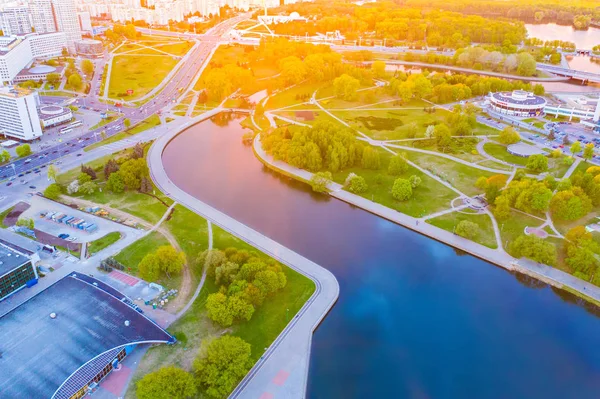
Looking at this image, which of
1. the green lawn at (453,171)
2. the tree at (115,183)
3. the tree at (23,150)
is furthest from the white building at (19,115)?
the green lawn at (453,171)

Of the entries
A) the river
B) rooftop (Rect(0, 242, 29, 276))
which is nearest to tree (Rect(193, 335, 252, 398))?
the river

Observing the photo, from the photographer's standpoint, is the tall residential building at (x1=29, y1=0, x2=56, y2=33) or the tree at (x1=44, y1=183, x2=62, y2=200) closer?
the tree at (x1=44, y1=183, x2=62, y2=200)

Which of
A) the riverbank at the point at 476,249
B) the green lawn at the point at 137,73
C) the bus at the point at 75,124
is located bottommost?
the riverbank at the point at 476,249

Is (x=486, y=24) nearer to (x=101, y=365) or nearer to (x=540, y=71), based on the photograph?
(x=540, y=71)

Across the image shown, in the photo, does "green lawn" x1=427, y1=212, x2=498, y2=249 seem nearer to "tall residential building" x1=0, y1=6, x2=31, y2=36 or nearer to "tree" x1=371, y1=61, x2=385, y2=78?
"tree" x1=371, y1=61, x2=385, y2=78

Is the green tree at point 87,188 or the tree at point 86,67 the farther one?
the tree at point 86,67

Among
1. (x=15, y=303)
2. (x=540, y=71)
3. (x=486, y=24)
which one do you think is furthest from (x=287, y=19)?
(x=15, y=303)

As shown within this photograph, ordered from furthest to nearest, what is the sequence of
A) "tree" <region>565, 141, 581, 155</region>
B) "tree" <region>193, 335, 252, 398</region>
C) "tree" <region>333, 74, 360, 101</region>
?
"tree" <region>333, 74, 360, 101</region>
"tree" <region>565, 141, 581, 155</region>
"tree" <region>193, 335, 252, 398</region>

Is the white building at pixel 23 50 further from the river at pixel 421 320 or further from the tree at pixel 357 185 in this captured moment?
the tree at pixel 357 185
